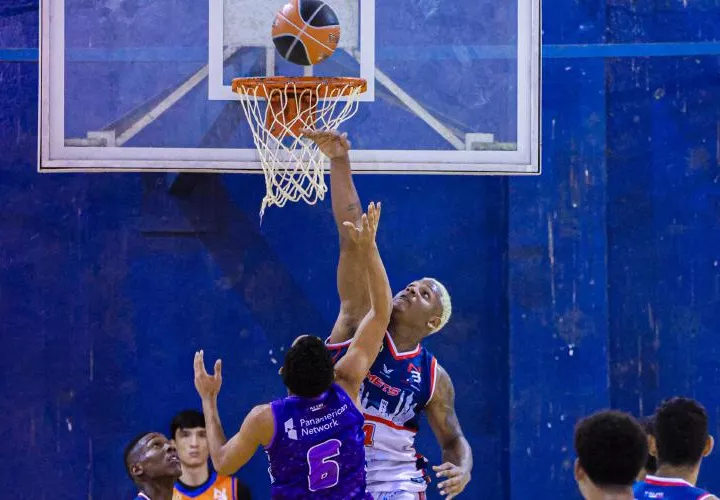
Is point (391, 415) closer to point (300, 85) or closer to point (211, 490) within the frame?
point (211, 490)

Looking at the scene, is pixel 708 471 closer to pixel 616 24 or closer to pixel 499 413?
pixel 499 413

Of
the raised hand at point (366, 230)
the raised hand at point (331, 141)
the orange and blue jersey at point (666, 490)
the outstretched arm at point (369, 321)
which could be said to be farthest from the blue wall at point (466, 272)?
the orange and blue jersey at point (666, 490)

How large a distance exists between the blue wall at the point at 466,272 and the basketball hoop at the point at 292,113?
122 cm

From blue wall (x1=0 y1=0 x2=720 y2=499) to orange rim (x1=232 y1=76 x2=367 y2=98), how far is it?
4.59 feet

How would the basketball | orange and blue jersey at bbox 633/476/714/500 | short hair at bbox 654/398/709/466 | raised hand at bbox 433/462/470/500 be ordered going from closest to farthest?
orange and blue jersey at bbox 633/476/714/500 < short hair at bbox 654/398/709/466 < raised hand at bbox 433/462/470/500 < the basketball

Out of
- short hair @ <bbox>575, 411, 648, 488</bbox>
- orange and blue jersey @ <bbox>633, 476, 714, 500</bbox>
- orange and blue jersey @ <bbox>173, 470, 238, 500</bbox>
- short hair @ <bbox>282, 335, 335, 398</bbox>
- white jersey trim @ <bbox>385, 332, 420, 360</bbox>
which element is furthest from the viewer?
orange and blue jersey @ <bbox>173, 470, 238, 500</bbox>

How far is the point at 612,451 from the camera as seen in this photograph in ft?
10.8

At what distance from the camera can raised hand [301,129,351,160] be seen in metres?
5.77

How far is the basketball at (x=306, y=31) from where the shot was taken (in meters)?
5.94

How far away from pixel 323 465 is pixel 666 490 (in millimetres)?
1325

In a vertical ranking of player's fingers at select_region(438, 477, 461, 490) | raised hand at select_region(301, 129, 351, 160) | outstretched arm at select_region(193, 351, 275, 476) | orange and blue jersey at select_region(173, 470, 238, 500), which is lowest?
orange and blue jersey at select_region(173, 470, 238, 500)

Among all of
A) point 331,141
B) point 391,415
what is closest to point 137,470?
point 391,415

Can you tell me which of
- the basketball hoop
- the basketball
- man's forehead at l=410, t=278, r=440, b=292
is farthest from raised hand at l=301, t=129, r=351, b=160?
man's forehead at l=410, t=278, r=440, b=292

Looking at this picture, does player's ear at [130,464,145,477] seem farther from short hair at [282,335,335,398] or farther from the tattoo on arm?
the tattoo on arm
